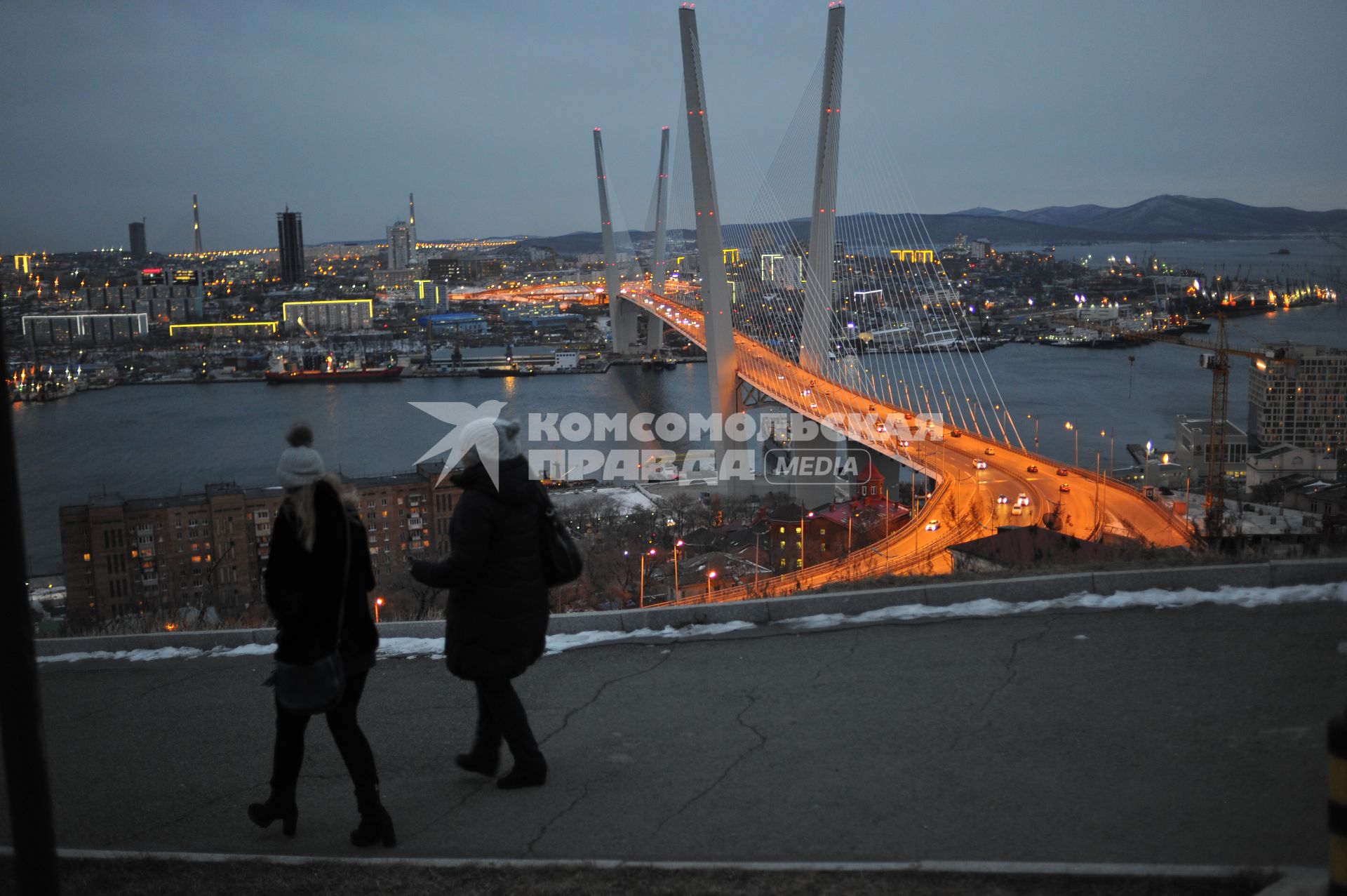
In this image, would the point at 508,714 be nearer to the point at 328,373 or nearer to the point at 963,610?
the point at 963,610

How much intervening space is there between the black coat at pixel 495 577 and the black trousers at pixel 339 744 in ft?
0.57

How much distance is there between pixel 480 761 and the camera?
6.12 ft

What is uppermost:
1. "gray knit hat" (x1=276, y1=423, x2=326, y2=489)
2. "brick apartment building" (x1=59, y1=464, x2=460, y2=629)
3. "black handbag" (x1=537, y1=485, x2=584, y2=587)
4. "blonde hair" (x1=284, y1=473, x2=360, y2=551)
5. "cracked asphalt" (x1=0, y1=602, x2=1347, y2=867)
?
"gray knit hat" (x1=276, y1=423, x2=326, y2=489)

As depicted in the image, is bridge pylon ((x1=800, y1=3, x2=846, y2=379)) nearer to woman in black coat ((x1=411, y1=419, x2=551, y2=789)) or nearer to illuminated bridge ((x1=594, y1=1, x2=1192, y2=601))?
illuminated bridge ((x1=594, y1=1, x2=1192, y2=601))

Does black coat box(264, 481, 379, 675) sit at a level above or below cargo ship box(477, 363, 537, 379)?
above

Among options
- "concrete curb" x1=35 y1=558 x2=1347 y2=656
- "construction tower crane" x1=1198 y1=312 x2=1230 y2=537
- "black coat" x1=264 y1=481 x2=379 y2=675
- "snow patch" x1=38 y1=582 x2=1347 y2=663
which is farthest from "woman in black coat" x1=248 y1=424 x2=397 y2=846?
"construction tower crane" x1=1198 y1=312 x2=1230 y2=537

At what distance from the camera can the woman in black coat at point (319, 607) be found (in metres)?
1.58

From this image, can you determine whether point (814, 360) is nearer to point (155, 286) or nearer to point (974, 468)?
point (974, 468)

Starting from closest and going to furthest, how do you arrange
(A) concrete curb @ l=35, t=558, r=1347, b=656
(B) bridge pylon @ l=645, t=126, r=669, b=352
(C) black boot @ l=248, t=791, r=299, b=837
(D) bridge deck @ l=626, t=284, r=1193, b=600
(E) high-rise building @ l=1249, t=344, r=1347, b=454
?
1. (C) black boot @ l=248, t=791, r=299, b=837
2. (A) concrete curb @ l=35, t=558, r=1347, b=656
3. (D) bridge deck @ l=626, t=284, r=1193, b=600
4. (E) high-rise building @ l=1249, t=344, r=1347, b=454
5. (B) bridge pylon @ l=645, t=126, r=669, b=352

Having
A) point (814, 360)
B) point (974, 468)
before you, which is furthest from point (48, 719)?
point (814, 360)

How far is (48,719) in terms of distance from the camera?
2.44 meters

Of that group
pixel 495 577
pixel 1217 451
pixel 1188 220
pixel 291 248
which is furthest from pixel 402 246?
pixel 495 577

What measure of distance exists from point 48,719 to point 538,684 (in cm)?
117

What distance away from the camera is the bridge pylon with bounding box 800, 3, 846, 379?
43.7ft
